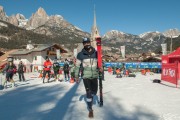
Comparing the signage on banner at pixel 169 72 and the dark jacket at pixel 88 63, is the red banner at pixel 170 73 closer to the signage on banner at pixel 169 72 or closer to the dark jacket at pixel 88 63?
the signage on banner at pixel 169 72

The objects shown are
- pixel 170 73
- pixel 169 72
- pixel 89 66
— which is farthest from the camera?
pixel 169 72

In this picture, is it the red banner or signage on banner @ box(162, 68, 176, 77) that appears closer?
the red banner

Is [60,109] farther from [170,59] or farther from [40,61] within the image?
[40,61]

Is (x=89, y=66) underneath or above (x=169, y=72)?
above

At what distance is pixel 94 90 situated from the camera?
743cm

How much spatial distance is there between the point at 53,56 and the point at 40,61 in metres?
3.11

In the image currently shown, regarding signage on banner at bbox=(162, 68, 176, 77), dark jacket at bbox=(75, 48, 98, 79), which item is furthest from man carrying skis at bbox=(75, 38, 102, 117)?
signage on banner at bbox=(162, 68, 176, 77)

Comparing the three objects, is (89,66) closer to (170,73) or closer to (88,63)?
(88,63)

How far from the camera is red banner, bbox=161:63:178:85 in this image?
50.2 ft

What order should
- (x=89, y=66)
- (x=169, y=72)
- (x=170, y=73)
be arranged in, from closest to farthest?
(x=89, y=66)
(x=170, y=73)
(x=169, y=72)

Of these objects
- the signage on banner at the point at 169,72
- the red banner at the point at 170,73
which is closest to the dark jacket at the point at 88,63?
the red banner at the point at 170,73

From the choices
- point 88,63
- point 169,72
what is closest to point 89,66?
point 88,63

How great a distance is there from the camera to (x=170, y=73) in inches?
643

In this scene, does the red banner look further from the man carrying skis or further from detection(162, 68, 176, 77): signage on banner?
the man carrying skis
